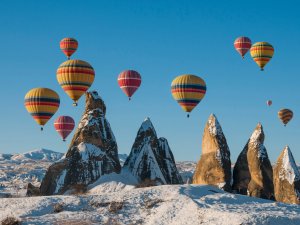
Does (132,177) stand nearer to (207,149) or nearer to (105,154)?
(105,154)

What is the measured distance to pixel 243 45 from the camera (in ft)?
309

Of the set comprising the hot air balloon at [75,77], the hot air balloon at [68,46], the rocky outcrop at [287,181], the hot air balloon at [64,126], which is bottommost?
the rocky outcrop at [287,181]

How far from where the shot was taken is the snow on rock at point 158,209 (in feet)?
94.6

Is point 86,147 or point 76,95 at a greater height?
point 76,95

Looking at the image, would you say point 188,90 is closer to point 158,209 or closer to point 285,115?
point 158,209

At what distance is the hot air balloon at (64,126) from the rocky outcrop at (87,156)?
29872 millimetres

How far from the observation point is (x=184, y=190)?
33875 mm

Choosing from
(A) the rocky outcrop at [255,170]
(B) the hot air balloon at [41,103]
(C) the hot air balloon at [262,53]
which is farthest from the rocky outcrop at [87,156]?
(C) the hot air balloon at [262,53]

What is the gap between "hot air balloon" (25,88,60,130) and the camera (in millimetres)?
64562

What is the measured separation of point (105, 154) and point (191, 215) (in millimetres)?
24524

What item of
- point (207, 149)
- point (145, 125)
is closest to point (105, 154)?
point (145, 125)

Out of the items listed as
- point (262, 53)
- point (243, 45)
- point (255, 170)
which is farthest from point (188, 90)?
point (243, 45)

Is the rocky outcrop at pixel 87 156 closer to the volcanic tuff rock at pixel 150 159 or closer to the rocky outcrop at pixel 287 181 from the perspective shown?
the volcanic tuff rock at pixel 150 159

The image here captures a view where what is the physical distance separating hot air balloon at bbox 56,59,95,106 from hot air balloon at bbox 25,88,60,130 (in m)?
2.03
